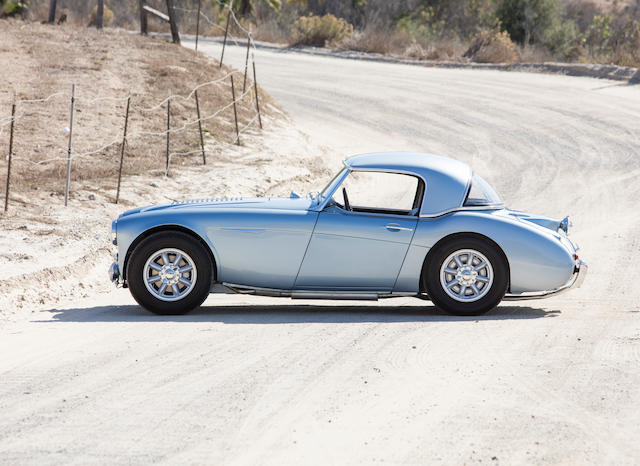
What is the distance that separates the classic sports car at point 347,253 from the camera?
8.70 metres

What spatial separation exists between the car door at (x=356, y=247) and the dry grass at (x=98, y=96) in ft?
21.9

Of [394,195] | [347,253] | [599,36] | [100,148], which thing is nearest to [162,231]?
[347,253]

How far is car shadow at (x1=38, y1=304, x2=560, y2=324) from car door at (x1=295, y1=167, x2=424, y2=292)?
0.31 m

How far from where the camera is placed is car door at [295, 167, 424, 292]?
28.7 ft

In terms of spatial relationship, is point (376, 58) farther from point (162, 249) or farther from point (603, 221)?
point (162, 249)

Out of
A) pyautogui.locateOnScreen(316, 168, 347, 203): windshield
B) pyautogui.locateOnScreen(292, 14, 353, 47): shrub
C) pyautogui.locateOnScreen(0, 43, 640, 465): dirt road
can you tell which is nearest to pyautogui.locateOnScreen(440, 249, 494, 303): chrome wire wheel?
pyautogui.locateOnScreen(0, 43, 640, 465): dirt road

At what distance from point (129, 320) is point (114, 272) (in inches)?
19.7

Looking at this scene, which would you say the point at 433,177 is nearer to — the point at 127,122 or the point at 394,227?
the point at 394,227

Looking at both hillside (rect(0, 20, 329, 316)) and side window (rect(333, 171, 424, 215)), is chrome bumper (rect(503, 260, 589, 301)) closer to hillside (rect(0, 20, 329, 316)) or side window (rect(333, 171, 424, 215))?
side window (rect(333, 171, 424, 215))

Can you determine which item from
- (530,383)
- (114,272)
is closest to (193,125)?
(114,272)

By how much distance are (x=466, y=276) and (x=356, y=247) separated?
1076 millimetres

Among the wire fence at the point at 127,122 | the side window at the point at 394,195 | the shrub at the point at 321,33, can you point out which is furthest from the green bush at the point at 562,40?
the side window at the point at 394,195

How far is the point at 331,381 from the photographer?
6773 millimetres

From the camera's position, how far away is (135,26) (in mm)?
40562
